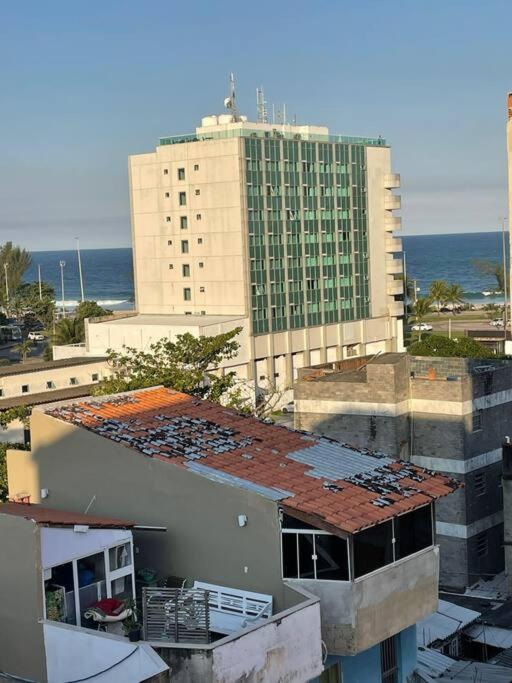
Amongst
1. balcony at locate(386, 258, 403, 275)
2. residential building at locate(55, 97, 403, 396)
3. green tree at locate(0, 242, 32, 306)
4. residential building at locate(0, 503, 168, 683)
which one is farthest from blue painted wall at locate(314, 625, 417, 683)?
green tree at locate(0, 242, 32, 306)

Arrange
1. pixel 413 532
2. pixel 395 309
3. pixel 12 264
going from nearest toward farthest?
1. pixel 413 532
2. pixel 395 309
3. pixel 12 264

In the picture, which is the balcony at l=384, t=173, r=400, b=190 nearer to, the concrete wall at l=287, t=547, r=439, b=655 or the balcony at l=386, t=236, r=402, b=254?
the balcony at l=386, t=236, r=402, b=254

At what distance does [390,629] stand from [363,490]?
7.36 ft

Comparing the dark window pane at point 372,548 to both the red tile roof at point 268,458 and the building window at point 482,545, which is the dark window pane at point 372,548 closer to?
the red tile roof at point 268,458

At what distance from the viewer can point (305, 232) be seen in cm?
9456

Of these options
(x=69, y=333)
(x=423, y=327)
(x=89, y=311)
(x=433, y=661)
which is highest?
(x=89, y=311)

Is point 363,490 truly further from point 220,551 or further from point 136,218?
point 136,218

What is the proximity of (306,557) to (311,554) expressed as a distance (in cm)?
9

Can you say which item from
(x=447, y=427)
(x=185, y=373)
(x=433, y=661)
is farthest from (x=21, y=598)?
(x=185, y=373)

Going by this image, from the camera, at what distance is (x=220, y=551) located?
18203 mm

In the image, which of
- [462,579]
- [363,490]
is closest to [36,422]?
[363,490]

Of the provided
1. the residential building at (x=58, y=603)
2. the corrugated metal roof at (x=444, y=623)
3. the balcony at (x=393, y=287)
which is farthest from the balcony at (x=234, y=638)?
the balcony at (x=393, y=287)

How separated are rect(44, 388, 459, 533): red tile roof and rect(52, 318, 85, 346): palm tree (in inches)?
2805

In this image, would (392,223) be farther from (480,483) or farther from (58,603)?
(58,603)
